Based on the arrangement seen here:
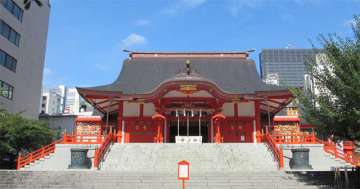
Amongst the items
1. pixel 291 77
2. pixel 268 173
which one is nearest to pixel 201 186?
pixel 268 173

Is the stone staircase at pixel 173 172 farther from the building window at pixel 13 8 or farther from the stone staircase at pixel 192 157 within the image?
the building window at pixel 13 8

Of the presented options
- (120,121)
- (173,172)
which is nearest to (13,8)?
(120,121)

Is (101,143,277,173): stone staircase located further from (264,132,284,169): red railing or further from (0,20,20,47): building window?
(0,20,20,47): building window

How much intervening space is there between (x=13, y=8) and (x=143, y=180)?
1141 inches

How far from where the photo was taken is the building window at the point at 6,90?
3398 centimetres

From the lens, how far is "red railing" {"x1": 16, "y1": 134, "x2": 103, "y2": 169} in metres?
19.8

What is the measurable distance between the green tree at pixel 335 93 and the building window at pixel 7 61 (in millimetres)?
29477

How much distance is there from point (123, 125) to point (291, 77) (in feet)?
553

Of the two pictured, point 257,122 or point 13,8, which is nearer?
point 257,122

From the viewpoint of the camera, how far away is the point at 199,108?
25734 millimetres

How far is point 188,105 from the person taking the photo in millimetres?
25719

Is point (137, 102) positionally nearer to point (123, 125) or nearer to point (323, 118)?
point (123, 125)

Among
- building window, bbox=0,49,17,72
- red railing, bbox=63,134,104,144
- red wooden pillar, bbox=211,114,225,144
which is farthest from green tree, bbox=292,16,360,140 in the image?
building window, bbox=0,49,17,72

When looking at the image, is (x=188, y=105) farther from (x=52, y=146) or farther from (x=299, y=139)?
(x=52, y=146)
